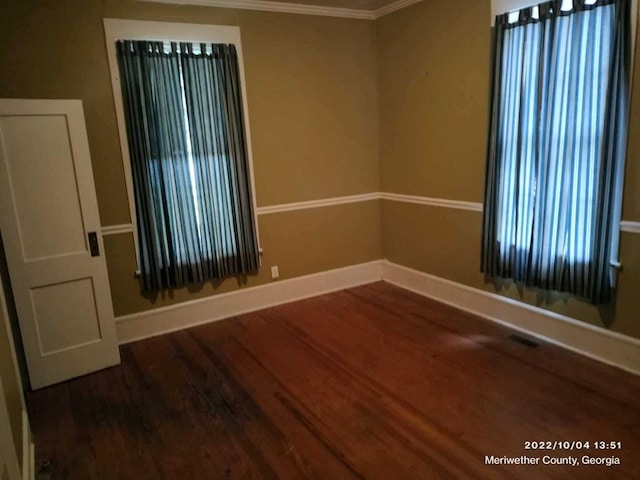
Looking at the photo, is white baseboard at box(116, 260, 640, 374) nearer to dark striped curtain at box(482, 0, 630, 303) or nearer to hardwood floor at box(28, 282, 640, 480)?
hardwood floor at box(28, 282, 640, 480)

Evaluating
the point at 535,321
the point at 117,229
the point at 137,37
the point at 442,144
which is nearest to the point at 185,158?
the point at 117,229

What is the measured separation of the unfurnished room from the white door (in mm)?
13

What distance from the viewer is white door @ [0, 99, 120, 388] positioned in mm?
2770

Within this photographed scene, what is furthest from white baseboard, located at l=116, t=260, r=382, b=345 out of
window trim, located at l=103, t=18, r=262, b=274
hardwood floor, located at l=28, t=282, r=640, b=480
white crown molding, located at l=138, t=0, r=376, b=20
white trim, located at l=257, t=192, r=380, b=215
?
white crown molding, located at l=138, t=0, r=376, b=20

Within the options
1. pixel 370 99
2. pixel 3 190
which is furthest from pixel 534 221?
pixel 3 190

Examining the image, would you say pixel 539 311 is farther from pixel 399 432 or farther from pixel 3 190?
pixel 3 190

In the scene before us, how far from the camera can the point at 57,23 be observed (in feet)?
10.2

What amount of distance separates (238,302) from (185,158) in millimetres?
1388

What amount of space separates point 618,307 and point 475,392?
1114 mm

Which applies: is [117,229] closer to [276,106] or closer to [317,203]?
[276,106]

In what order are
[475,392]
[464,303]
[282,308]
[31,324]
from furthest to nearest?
[282,308], [464,303], [31,324], [475,392]

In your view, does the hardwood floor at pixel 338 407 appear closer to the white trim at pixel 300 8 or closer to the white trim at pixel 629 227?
the white trim at pixel 629 227

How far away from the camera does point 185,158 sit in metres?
3.59

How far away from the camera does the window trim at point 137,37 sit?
3270 mm
